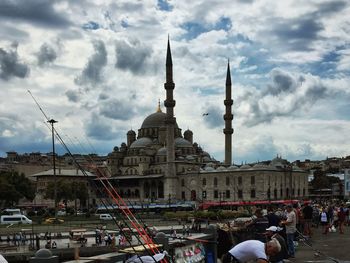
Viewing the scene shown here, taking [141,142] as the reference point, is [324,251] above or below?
below

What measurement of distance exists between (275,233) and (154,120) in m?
83.6

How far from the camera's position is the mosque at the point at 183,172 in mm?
68875

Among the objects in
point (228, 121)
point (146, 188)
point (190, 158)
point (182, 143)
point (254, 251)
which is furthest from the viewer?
point (182, 143)

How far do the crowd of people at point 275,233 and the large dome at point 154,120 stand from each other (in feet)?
224

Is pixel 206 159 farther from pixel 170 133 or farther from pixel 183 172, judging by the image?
pixel 170 133

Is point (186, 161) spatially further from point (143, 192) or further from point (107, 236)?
point (107, 236)

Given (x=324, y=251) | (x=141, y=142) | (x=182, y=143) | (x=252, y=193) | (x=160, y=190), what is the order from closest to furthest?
(x=324, y=251) < (x=252, y=193) < (x=160, y=190) < (x=182, y=143) < (x=141, y=142)

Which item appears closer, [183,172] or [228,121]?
[228,121]

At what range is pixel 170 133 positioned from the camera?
219 ft

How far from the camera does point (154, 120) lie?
3597 inches

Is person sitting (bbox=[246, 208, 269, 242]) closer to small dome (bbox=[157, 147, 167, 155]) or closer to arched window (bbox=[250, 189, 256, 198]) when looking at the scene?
arched window (bbox=[250, 189, 256, 198])

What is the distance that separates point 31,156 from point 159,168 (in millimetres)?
47479

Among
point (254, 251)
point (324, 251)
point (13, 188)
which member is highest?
point (254, 251)

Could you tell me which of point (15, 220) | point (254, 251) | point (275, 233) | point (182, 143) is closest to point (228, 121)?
point (182, 143)
